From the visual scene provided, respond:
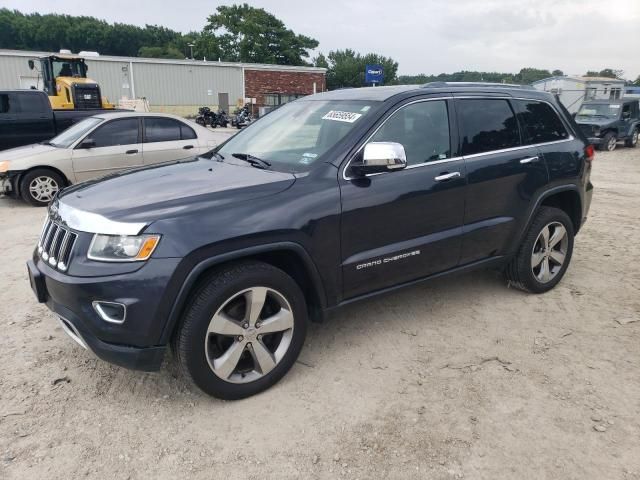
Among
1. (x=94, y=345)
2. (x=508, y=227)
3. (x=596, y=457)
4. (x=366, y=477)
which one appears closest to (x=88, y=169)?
(x=94, y=345)

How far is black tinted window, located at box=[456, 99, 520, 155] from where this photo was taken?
3.67m

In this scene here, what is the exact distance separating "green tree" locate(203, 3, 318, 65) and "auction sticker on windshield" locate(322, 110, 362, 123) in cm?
6341

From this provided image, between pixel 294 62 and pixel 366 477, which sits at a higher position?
pixel 294 62

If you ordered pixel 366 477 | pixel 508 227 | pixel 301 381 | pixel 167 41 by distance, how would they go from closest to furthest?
pixel 366 477 < pixel 301 381 < pixel 508 227 < pixel 167 41

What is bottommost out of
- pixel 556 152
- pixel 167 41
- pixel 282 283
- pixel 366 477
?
pixel 366 477

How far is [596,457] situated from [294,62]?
2727 inches

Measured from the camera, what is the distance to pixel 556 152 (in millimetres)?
4195

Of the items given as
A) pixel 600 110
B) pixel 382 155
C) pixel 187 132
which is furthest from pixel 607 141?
pixel 382 155

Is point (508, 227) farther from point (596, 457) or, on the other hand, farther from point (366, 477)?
point (366, 477)

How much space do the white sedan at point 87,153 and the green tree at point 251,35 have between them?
191ft

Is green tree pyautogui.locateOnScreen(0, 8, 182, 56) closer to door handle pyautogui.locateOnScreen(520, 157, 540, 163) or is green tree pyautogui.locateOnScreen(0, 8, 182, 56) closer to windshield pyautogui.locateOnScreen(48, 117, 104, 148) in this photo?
windshield pyautogui.locateOnScreen(48, 117, 104, 148)

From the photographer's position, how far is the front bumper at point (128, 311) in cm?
241

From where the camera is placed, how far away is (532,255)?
421 centimetres

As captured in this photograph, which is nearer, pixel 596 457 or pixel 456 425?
pixel 596 457
